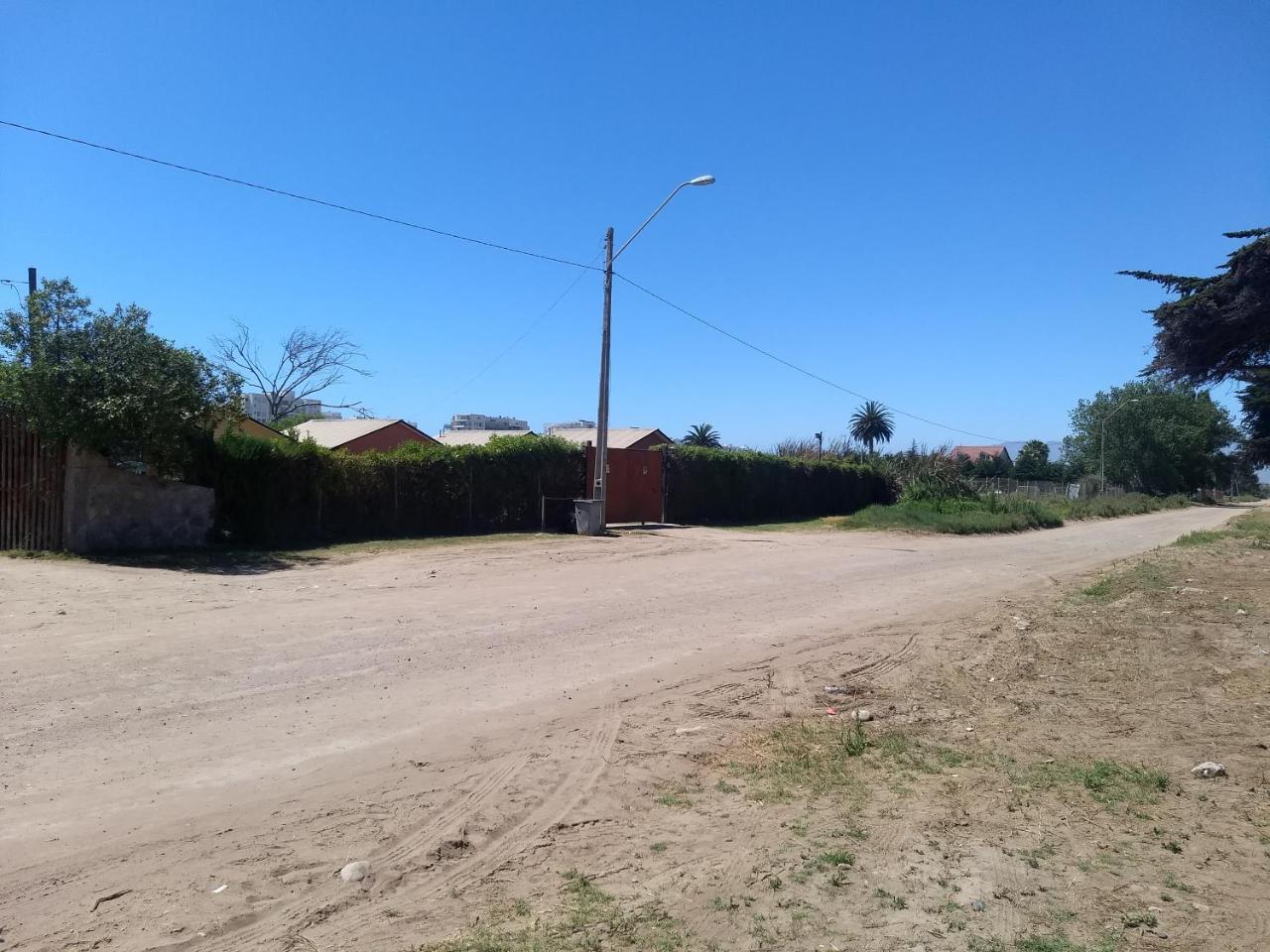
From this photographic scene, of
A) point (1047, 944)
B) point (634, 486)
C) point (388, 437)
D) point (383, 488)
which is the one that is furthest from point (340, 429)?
point (1047, 944)

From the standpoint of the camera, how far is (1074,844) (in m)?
4.66

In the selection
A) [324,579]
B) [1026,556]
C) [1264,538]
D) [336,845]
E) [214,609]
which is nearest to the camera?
[336,845]

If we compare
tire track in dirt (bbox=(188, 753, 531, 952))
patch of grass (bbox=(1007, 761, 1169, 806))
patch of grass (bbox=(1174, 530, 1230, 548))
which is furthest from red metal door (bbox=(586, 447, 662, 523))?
tire track in dirt (bbox=(188, 753, 531, 952))

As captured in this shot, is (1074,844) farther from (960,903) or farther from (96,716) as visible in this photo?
(96,716)

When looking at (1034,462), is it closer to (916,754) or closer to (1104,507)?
(1104,507)

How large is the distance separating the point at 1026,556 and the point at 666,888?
19682mm

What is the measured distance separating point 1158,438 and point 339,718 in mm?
83343

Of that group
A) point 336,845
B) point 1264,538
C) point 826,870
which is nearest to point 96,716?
point 336,845

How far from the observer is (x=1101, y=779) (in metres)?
5.61

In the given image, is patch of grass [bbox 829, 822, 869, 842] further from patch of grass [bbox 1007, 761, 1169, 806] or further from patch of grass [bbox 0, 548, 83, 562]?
patch of grass [bbox 0, 548, 83, 562]

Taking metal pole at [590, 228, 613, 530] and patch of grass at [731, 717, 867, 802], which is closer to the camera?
patch of grass at [731, 717, 867, 802]

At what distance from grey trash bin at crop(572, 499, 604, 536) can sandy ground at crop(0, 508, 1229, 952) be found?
7.48m

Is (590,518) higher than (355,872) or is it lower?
higher

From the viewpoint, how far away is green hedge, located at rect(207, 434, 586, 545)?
18141 mm
